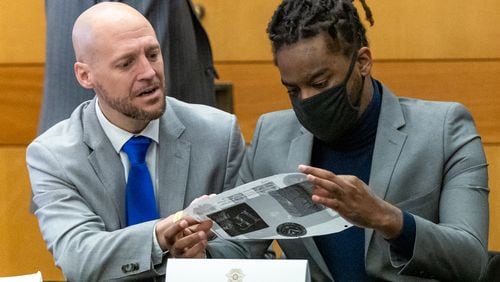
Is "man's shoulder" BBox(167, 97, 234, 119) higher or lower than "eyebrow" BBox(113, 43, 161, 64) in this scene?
lower

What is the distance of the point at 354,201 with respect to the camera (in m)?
2.60

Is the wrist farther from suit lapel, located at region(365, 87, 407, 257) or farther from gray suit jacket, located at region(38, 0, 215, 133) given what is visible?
gray suit jacket, located at region(38, 0, 215, 133)

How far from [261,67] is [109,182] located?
179cm


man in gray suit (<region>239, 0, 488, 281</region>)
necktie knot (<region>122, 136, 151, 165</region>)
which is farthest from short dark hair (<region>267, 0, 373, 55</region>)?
necktie knot (<region>122, 136, 151, 165</region>)

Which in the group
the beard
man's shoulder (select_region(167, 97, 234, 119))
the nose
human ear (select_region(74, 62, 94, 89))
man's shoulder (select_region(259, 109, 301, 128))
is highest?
the nose

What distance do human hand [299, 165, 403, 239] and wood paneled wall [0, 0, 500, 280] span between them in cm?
196

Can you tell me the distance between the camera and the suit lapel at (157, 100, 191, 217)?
9.99 ft

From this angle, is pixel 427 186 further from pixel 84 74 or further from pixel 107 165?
pixel 84 74

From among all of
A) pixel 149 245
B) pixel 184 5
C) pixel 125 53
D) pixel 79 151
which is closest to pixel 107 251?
pixel 149 245

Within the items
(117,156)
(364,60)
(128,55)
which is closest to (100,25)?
(128,55)

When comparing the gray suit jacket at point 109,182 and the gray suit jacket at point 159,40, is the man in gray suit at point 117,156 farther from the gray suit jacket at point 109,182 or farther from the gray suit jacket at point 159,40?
the gray suit jacket at point 159,40

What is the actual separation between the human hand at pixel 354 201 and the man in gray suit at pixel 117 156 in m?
0.44

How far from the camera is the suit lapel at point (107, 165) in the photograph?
3.02 meters

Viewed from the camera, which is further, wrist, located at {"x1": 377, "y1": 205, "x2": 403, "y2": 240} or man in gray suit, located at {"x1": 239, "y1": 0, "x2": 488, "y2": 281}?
man in gray suit, located at {"x1": 239, "y1": 0, "x2": 488, "y2": 281}
